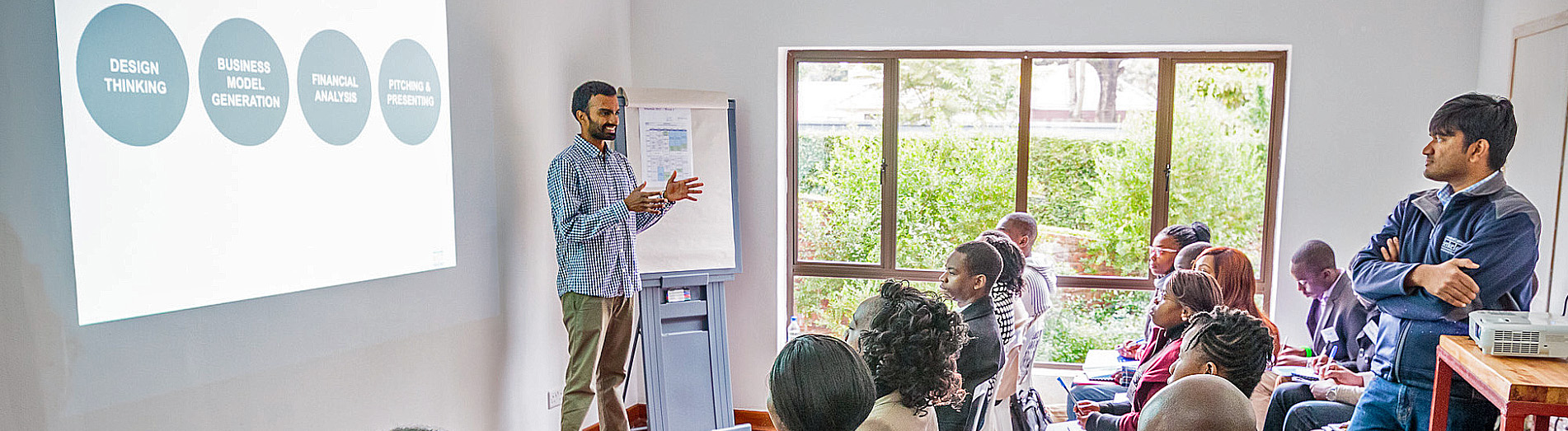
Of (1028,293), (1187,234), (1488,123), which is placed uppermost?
(1488,123)

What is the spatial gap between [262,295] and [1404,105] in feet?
14.8

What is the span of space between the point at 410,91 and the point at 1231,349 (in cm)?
261

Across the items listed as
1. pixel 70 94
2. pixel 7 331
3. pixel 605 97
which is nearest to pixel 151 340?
pixel 7 331

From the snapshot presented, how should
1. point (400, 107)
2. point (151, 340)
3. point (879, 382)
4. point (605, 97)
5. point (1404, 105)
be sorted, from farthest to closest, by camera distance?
point (1404, 105), point (605, 97), point (400, 107), point (151, 340), point (879, 382)

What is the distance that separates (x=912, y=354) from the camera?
1.75 meters

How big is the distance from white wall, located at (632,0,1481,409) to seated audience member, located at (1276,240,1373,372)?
2.03ft

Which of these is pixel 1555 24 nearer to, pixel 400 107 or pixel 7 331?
pixel 400 107

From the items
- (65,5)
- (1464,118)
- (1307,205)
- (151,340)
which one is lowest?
(151,340)

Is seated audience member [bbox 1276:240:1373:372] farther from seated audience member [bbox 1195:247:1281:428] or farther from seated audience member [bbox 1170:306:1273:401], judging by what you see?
seated audience member [bbox 1170:306:1273:401]

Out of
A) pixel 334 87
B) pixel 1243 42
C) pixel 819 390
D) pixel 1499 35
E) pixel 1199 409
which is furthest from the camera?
pixel 1243 42

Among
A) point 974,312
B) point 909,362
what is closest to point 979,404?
point 974,312

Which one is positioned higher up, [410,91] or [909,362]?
[410,91]

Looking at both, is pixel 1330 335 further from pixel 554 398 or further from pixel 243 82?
pixel 243 82

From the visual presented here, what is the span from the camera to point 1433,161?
2.31 meters
